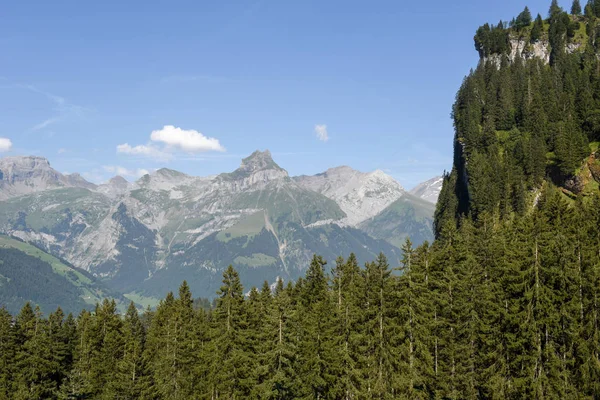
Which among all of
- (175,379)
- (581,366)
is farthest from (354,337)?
(175,379)

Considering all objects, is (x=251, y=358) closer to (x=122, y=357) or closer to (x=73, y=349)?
(x=122, y=357)

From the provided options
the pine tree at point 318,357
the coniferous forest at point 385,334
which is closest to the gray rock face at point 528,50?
the coniferous forest at point 385,334

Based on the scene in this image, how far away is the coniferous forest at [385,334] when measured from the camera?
45250mm

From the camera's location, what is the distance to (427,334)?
48.7 metres

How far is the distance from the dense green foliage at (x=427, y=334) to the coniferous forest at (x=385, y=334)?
155mm

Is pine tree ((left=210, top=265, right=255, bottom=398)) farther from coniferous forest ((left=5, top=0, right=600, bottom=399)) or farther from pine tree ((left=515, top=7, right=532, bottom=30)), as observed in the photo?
pine tree ((left=515, top=7, right=532, bottom=30))

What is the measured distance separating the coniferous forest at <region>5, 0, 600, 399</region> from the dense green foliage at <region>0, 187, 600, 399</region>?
0.51 ft

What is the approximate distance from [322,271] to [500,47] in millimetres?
136012

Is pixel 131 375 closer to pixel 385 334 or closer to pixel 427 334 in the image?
pixel 385 334

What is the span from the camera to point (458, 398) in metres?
50.0

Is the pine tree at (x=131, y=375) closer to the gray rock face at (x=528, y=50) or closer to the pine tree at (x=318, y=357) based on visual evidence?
the pine tree at (x=318, y=357)

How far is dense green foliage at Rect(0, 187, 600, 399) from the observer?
147 feet

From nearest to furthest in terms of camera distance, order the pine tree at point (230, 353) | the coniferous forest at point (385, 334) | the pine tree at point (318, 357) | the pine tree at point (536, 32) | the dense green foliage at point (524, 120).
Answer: the coniferous forest at point (385, 334), the pine tree at point (318, 357), the pine tree at point (230, 353), the dense green foliage at point (524, 120), the pine tree at point (536, 32)

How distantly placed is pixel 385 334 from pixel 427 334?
422 cm
